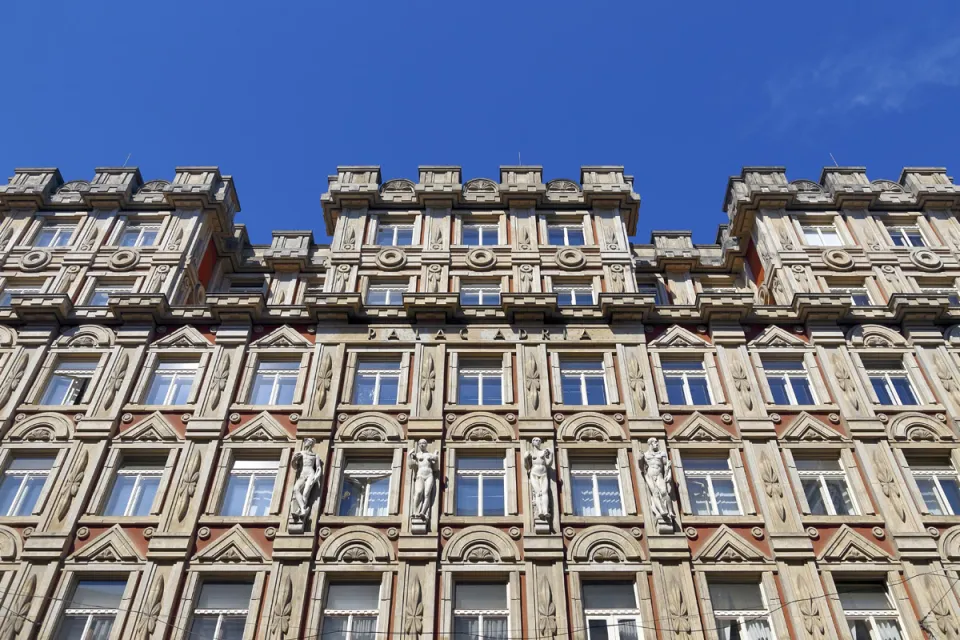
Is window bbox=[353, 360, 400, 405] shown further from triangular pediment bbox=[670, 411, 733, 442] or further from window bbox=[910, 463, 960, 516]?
window bbox=[910, 463, 960, 516]

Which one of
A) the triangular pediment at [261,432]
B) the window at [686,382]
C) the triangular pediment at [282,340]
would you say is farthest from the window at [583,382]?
the triangular pediment at [261,432]

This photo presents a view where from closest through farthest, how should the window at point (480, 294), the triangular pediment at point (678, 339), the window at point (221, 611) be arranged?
the window at point (221, 611) → the triangular pediment at point (678, 339) → the window at point (480, 294)

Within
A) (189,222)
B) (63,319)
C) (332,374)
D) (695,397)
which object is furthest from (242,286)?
(695,397)

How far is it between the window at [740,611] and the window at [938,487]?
6.53 m

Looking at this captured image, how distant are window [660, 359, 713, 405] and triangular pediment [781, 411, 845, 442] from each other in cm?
275

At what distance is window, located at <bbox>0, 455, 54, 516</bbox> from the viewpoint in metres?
27.3

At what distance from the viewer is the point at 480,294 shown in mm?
35938

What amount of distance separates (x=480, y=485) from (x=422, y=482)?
1.98 m

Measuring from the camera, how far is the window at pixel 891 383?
3086 centimetres

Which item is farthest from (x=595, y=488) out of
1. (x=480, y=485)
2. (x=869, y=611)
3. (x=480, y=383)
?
(x=869, y=611)

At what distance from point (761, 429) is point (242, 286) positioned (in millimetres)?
23834

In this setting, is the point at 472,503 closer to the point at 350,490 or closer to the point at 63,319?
the point at 350,490

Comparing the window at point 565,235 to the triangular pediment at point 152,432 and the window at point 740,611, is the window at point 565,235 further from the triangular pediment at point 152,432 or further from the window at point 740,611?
the triangular pediment at point 152,432

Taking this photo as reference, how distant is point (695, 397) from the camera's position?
101 ft
